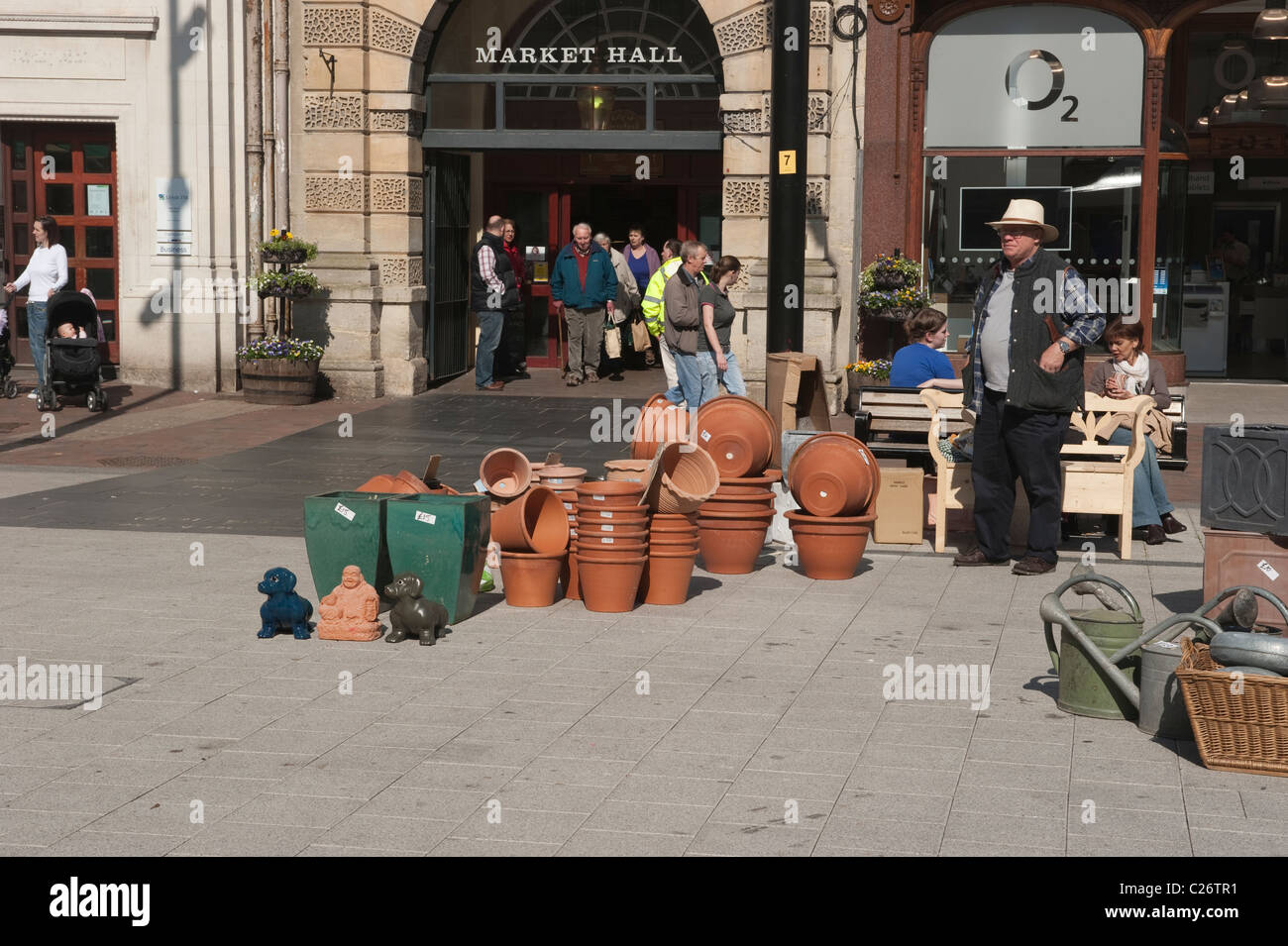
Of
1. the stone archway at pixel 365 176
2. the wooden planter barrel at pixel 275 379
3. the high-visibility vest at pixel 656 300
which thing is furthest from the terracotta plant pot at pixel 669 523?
the wooden planter barrel at pixel 275 379

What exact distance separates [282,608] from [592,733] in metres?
2.18

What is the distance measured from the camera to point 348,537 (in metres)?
8.37

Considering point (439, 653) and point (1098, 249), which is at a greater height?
point (1098, 249)

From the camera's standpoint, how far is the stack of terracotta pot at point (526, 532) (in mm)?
8695

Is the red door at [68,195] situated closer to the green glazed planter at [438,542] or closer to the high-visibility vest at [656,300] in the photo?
the high-visibility vest at [656,300]

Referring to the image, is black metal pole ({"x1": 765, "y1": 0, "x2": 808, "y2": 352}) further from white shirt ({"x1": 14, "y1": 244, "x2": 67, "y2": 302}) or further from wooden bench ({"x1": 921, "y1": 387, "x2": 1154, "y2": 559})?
white shirt ({"x1": 14, "y1": 244, "x2": 67, "y2": 302})

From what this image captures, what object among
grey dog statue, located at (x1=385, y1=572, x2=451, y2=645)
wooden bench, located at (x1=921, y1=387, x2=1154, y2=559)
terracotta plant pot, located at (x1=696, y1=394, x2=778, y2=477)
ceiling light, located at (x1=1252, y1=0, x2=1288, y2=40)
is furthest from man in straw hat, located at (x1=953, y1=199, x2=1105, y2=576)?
ceiling light, located at (x1=1252, y1=0, x2=1288, y2=40)

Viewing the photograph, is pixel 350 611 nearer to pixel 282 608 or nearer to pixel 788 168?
pixel 282 608

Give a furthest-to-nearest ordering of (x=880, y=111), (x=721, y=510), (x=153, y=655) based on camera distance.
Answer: (x=880, y=111) → (x=721, y=510) → (x=153, y=655)

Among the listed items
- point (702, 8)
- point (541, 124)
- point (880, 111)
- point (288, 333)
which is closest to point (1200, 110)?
point (880, 111)

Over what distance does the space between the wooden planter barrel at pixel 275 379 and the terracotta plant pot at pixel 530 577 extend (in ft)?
31.7

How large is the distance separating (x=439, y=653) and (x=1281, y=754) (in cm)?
373

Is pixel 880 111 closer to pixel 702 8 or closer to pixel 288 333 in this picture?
pixel 702 8

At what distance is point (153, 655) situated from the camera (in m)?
7.59
